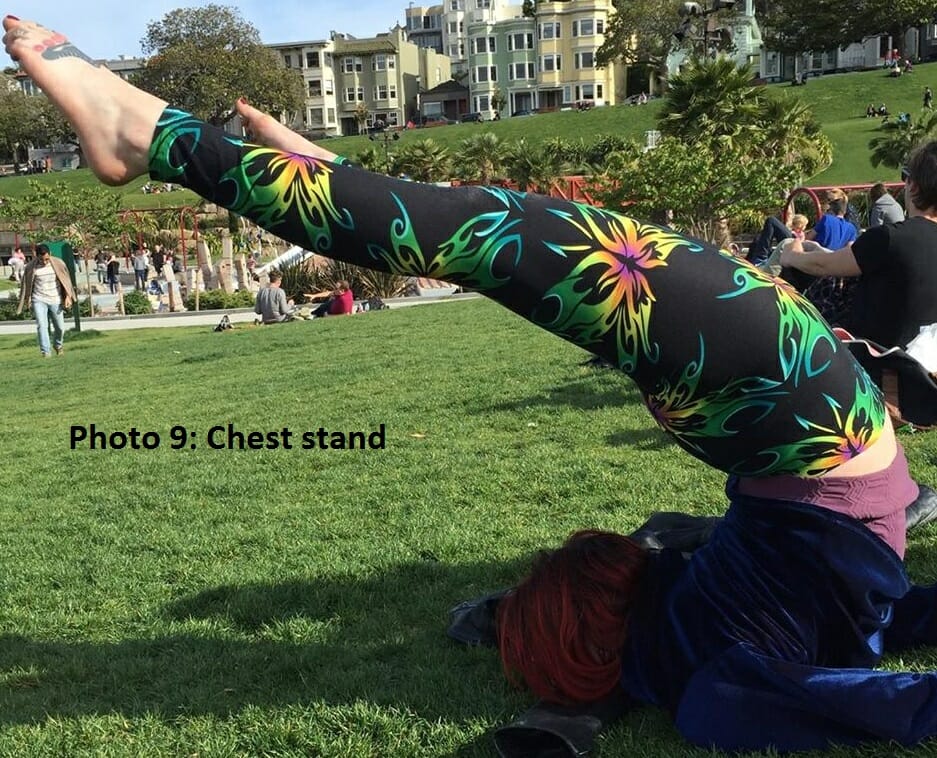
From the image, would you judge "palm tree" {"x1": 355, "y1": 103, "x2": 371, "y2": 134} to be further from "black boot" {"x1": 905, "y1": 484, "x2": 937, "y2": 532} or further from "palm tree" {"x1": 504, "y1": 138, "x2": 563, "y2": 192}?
"black boot" {"x1": 905, "y1": 484, "x2": 937, "y2": 532}

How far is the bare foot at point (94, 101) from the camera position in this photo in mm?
2355

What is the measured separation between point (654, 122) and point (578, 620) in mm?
71592

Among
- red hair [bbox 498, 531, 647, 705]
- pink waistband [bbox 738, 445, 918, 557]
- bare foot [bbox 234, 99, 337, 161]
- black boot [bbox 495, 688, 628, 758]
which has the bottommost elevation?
black boot [bbox 495, 688, 628, 758]

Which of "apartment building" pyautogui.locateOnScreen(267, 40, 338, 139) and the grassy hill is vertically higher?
"apartment building" pyautogui.locateOnScreen(267, 40, 338, 139)

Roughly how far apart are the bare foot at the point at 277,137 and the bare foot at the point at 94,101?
36 cm

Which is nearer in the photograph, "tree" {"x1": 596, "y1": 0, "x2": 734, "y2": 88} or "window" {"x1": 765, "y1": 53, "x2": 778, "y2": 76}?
"tree" {"x1": 596, "y1": 0, "x2": 734, "y2": 88}

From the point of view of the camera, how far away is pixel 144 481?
682 centimetres

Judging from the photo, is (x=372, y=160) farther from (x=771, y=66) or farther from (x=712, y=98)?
(x=771, y=66)

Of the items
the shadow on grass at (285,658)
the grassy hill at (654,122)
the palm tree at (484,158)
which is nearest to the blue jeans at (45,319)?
the shadow on grass at (285,658)

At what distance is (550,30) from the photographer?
331ft

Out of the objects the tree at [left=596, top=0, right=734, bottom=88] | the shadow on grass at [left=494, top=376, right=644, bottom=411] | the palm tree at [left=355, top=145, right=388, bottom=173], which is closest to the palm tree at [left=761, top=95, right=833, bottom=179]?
the palm tree at [left=355, top=145, right=388, bottom=173]

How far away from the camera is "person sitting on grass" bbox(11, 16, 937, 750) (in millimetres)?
2352

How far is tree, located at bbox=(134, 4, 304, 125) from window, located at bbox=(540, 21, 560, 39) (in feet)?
97.9

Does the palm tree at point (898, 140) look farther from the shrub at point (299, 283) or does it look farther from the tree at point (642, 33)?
the tree at point (642, 33)
